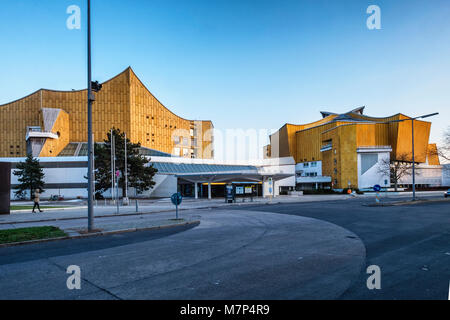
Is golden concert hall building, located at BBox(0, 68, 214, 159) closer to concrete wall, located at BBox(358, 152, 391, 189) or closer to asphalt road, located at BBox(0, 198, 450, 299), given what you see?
concrete wall, located at BBox(358, 152, 391, 189)

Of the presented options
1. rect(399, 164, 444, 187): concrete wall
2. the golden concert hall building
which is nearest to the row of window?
rect(399, 164, 444, 187): concrete wall

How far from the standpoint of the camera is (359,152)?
65.5 m

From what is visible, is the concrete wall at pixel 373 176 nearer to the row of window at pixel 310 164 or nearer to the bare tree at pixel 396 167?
the bare tree at pixel 396 167

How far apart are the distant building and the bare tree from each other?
1.05 ft

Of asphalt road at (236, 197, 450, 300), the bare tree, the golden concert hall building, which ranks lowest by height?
asphalt road at (236, 197, 450, 300)

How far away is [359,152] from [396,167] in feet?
27.6

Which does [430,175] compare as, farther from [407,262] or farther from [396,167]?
[407,262]

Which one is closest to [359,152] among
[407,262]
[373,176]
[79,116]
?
[373,176]

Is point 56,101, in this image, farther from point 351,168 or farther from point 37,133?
point 351,168

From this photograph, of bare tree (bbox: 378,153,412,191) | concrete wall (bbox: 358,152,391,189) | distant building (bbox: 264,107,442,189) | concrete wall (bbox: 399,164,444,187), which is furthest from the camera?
concrete wall (bbox: 399,164,444,187)

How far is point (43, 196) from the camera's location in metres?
49.6

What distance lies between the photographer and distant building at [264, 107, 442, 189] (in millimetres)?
65000

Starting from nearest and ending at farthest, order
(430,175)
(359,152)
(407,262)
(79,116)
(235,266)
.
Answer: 1. (235,266)
2. (407,262)
3. (79,116)
4. (359,152)
5. (430,175)
